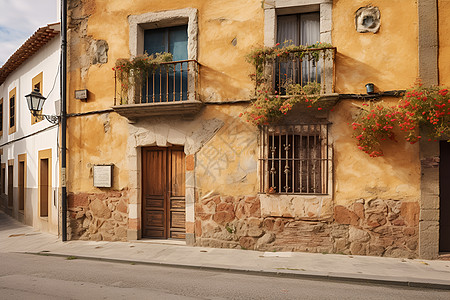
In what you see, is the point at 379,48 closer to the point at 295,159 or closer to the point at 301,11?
the point at 301,11

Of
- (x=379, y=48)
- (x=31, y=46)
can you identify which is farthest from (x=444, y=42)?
(x=31, y=46)

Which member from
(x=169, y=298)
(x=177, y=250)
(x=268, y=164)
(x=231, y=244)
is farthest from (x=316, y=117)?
(x=169, y=298)

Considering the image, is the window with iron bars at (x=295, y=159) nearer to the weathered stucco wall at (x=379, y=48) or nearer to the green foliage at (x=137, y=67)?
the weathered stucco wall at (x=379, y=48)

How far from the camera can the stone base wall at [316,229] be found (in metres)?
6.41

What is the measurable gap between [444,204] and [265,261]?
11.5 ft

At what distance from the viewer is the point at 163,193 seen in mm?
8125

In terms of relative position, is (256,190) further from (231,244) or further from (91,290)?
(91,290)

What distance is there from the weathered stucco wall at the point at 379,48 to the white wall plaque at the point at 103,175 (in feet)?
18.1

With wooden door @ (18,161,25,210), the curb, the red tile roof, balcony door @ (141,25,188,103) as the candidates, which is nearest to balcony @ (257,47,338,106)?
balcony door @ (141,25,188,103)

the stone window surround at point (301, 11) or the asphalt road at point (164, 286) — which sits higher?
the stone window surround at point (301, 11)

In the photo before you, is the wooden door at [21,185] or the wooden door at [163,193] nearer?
the wooden door at [163,193]

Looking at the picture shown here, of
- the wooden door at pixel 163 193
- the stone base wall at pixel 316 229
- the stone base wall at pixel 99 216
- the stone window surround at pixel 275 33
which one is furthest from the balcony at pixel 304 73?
the stone base wall at pixel 99 216

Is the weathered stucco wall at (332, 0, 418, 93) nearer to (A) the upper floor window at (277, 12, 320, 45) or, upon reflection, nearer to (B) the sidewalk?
(A) the upper floor window at (277, 12, 320, 45)

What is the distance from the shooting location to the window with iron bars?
6.86 meters
